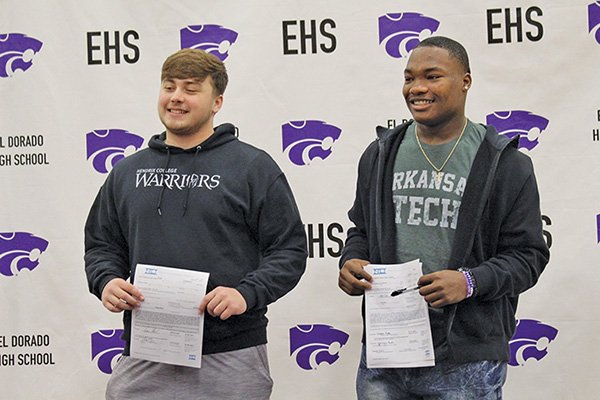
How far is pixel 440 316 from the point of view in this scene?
223 cm

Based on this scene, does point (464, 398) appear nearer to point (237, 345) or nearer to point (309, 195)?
point (237, 345)

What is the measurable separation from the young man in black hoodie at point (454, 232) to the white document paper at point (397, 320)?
0.03m

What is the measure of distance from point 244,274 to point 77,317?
135cm

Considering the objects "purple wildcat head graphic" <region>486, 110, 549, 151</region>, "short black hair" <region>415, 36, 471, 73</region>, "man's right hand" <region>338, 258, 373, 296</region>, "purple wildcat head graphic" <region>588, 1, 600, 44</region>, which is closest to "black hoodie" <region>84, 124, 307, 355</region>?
"man's right hand" <region>338, 258, 373, 296</region>

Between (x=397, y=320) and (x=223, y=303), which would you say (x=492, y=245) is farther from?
(x=223, y=303)

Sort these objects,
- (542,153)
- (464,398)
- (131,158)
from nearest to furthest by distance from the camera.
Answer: (464,398) → (131,158) → (542,153)

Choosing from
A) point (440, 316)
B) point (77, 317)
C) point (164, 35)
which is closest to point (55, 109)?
point (164, 35)

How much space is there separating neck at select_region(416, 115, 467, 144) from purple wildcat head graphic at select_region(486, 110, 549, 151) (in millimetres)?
953

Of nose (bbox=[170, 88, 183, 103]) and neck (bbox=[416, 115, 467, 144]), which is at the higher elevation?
nose (bbox=[170, 88, 183, 103])

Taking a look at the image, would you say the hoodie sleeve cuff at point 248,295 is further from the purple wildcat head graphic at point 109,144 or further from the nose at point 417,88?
the purple wildcat head graphic at point 109,144

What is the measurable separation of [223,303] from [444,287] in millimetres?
553

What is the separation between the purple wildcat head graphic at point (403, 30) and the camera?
3.29m

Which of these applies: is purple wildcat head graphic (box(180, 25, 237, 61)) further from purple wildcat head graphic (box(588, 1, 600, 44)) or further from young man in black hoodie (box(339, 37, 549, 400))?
purple wildcat head graphic (box(588, 1, 600, 44))

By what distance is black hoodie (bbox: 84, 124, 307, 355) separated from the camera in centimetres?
226
